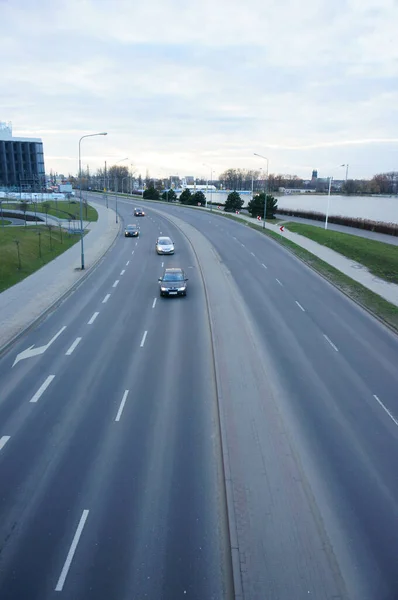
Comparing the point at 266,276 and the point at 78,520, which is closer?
the point at 78,520

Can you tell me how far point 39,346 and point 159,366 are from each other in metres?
5.30

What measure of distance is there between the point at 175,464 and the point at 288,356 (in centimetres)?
751

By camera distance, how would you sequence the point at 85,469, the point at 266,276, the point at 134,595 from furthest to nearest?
the point at 266,276 → the point at 85,469 → the point at 134,595

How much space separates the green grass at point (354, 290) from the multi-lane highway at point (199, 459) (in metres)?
1.95

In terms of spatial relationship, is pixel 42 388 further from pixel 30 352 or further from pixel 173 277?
pixel 173 277

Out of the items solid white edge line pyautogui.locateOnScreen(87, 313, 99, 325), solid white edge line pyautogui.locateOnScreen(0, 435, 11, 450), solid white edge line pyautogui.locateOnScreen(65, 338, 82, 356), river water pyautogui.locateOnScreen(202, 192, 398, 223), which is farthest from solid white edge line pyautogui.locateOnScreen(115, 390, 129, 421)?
river water pyautogui.locateOnScreen(202, 192, 398, 223)

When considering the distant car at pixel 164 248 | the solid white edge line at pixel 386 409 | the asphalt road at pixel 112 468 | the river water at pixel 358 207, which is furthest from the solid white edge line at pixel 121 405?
the river water at pixel 358 207

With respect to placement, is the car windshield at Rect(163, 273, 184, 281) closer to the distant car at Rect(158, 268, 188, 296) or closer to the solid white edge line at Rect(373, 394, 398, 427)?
the distant car at Rect(158, 268, 188, 296)

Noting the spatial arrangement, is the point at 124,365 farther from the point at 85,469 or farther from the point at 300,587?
the point at 300,587

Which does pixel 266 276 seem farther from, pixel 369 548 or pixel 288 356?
pixel 369 548

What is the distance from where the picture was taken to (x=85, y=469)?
33.5 ft

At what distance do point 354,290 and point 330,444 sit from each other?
1694cm

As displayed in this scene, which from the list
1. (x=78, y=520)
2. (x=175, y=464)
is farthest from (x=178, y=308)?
(x=78, y=520)

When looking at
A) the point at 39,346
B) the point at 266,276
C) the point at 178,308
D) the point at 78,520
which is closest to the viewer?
the point at 78,520
